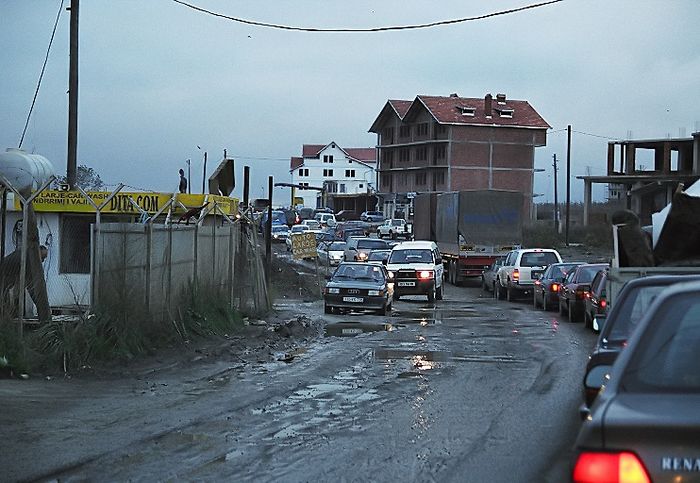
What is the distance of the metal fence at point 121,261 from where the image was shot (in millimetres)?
15766

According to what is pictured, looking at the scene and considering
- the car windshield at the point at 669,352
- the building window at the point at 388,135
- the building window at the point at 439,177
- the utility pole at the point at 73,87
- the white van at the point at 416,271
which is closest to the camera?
the car windshield at the point at 669,352

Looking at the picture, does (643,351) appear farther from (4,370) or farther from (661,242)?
(4,370)

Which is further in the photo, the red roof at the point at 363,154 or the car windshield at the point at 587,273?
the red roof at the point at 363,154

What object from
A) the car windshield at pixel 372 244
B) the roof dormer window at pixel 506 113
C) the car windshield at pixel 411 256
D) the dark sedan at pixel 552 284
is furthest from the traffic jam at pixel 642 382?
the roof dormer window at pixel 506 113

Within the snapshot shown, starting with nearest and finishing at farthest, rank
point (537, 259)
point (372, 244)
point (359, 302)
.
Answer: point (359, 302) → point (537, 259) → point (372, 244)

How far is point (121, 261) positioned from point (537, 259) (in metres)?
23.2

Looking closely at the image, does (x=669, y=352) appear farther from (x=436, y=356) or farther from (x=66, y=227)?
(x=66, y=227)

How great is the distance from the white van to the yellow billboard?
1074cm

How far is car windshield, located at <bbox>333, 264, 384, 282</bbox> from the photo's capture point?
98.5ft

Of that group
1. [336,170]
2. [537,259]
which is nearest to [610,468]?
[537,259]

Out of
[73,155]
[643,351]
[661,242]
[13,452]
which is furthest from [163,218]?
[643,351]

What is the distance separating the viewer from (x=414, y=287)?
3688 cm

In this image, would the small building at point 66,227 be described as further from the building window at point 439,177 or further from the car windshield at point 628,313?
the building window at point 439,177

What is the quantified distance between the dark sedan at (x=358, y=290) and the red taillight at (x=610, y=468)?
25.2m
